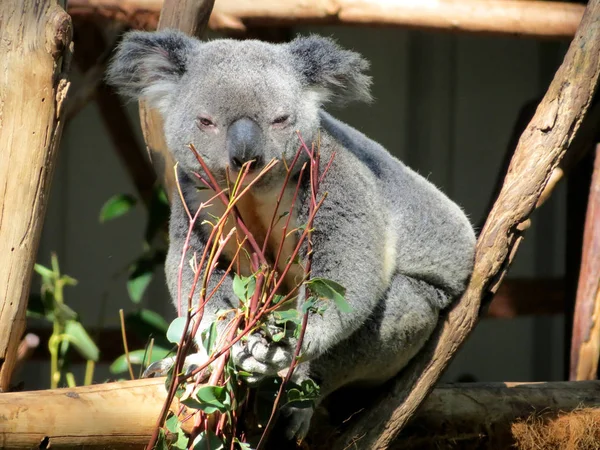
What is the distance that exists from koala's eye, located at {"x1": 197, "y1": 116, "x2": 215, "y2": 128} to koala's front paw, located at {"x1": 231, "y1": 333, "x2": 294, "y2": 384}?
70 cm

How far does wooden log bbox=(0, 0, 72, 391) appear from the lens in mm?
2617

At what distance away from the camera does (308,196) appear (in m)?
2.83

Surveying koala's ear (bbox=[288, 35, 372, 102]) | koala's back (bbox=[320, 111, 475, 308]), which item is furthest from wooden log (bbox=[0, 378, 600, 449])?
koala's ear (bbox=[288, 35, 372, 102])

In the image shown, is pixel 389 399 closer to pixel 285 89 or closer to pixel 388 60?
pixel 285 89

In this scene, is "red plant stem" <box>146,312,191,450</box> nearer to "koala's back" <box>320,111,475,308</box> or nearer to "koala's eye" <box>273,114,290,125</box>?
"koala's eye" <box>273,114,290,125</box>

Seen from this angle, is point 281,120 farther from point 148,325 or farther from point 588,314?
point 588,314

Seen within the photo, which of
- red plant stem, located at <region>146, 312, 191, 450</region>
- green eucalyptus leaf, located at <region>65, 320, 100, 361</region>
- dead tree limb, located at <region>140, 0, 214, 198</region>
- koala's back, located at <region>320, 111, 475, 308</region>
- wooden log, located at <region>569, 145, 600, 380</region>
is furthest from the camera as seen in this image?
wooden log, located at <region>569, 145, 600, 380</region>

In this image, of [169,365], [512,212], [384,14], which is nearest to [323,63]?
[512,212]

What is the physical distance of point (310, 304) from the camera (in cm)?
229

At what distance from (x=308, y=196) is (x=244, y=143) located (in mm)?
419

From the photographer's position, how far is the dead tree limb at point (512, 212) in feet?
9.46

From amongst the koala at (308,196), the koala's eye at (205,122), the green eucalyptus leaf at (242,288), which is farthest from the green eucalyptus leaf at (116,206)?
the green eucalyptus leaf at (242,288)

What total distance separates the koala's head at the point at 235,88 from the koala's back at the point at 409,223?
22 cm

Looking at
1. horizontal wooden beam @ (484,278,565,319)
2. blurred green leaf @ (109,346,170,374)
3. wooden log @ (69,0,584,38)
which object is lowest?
blurred green leaf @ (109,346,170,374)
